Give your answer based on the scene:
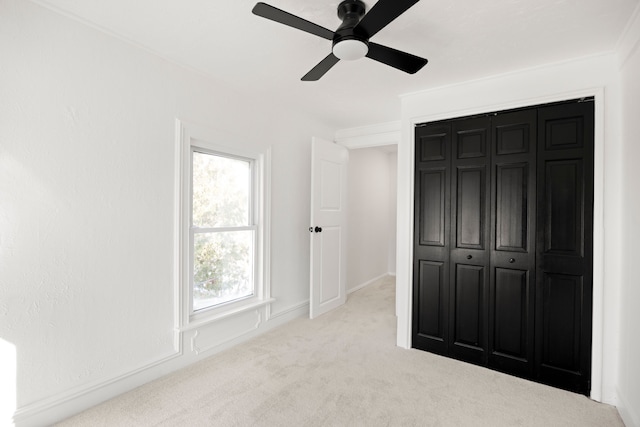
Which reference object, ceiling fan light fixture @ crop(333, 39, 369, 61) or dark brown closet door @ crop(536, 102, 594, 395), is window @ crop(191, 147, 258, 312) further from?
dark brown closet door @ crop(536, 102, 594, 395)

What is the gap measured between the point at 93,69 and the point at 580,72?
340 centimetres

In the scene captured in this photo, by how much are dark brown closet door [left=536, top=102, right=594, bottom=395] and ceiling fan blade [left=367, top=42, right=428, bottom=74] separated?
129 centimetres

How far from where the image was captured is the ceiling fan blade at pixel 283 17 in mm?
1460

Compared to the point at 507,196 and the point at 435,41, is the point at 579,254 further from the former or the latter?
the point at 435,41

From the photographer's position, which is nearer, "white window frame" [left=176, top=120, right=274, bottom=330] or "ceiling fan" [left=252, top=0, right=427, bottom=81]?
"ceiling fan" [left=252, top=0, right=427, bottom=81]

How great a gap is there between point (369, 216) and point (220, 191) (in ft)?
10.9

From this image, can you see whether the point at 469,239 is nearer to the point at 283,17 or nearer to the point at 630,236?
the point at 630,236

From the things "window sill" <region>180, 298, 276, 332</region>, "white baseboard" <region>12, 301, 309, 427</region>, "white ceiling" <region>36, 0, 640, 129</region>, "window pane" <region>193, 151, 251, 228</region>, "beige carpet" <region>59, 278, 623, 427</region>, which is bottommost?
"beige carpet" <region>59, 278, 623, 427</region>

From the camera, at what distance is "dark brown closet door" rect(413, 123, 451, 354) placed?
2.89 m

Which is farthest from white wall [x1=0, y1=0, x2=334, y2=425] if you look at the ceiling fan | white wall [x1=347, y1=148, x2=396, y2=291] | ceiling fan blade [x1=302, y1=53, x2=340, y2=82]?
white wall [x1=347, y1=148, x2=396, y2=291]

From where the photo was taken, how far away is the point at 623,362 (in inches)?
82.8

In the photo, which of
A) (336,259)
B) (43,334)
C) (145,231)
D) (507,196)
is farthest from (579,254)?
(43,334)

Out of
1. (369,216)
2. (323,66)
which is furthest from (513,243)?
(369,216)

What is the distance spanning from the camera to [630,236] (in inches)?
78.9
